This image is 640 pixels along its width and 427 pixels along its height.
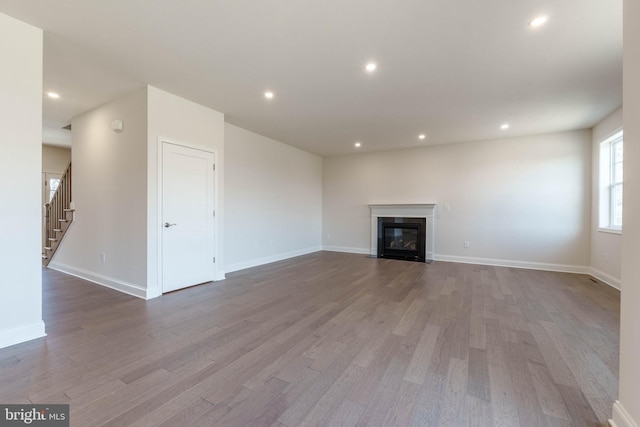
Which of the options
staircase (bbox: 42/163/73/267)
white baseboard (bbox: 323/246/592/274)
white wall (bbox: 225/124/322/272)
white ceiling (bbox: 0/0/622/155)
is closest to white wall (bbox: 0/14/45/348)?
white ceiling (bbox: 0/0/622/155)

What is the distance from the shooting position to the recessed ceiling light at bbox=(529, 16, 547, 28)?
7.10 ft

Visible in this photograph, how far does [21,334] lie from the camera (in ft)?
7.60

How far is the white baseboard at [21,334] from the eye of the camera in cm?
223

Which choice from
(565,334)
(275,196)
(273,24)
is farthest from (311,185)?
(565,334)

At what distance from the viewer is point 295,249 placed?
22.3ft

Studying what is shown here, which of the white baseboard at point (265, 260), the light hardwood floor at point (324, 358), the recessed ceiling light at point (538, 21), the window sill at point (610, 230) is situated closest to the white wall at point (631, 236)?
the light hardwood floor at point (324, 358)

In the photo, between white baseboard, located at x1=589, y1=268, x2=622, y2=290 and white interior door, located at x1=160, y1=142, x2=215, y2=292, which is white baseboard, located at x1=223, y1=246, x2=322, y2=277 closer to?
white interior door, located at x1=160, y1=142, x2=215, y2=292

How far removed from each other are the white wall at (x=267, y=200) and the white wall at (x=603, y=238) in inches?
226

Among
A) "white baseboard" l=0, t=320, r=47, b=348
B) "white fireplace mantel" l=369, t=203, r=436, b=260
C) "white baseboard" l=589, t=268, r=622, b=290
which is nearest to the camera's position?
"white baseboard" l=0, t=320, r=47, b=348

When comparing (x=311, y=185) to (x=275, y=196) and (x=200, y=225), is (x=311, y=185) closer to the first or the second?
(x=275, y=196)

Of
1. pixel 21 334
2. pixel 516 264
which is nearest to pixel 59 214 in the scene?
pixel 21 334

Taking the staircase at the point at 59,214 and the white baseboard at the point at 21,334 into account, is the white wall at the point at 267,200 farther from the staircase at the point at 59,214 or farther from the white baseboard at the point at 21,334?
the staircase at the point at 59,214

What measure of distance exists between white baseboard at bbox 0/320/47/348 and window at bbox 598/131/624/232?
24.3 ft

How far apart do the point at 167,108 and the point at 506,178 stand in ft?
20.6
